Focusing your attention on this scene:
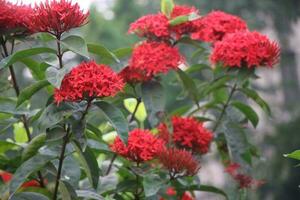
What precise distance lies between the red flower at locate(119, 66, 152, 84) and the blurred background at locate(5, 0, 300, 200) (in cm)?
355

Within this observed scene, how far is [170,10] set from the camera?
212 cm

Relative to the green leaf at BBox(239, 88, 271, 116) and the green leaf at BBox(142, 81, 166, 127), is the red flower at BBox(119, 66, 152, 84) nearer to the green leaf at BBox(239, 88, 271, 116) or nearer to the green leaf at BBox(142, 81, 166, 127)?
the green leaf at BBox(142, 81, 166, 127)

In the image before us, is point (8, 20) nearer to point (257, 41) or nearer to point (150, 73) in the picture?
point (150, 73)

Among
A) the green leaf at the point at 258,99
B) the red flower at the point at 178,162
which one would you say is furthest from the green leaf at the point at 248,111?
the red flower at the point at 178,162

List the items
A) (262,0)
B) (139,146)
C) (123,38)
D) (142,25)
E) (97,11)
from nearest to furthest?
(139,146)
(142,25)
(262,0)
(123,38)
(97,11)

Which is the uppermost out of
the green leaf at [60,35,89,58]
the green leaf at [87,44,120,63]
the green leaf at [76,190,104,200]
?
the green leaf at [87,44,120,63]

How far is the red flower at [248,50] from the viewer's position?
1982mm

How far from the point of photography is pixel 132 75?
1978mm

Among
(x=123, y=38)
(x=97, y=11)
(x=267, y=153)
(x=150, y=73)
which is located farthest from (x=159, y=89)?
(x=97, y=11)

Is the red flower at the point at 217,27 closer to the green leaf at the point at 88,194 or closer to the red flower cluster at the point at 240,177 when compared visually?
the red flower cluster at the point at 240,177

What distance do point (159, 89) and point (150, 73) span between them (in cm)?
6

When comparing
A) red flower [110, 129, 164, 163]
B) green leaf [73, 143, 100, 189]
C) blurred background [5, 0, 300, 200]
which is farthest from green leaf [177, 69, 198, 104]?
blurred background [5, 0, 300, 200]

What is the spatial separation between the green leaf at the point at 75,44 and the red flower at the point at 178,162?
396 millimetres

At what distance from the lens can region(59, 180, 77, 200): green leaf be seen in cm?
165
